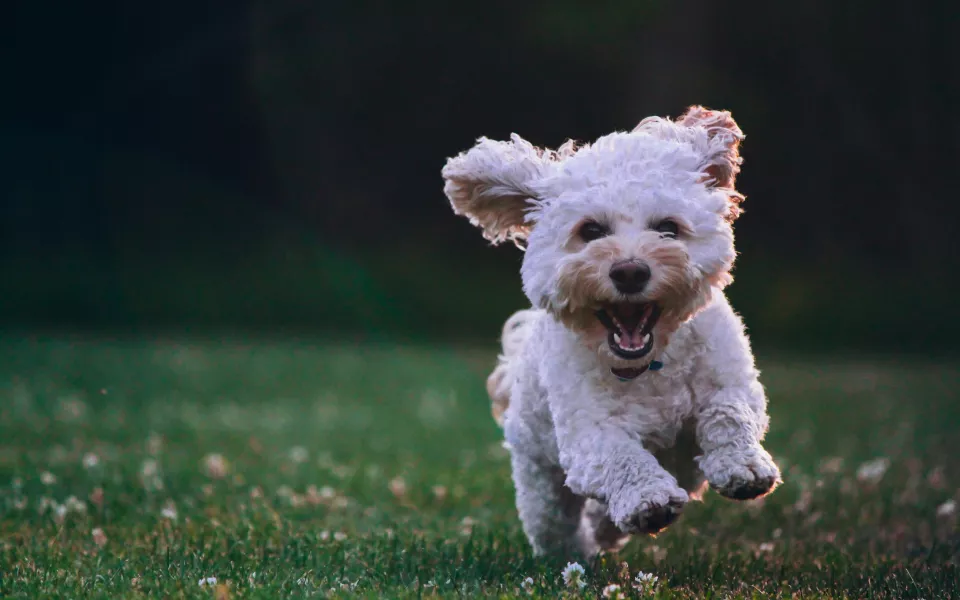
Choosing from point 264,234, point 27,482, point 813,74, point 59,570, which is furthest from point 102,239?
point 59,570

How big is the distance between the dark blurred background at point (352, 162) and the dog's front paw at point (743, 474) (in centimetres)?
1533

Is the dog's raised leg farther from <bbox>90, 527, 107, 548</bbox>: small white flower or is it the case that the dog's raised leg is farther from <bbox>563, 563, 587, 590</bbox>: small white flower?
<bbox>90, 527, 107, 548</bbox>: small white flower

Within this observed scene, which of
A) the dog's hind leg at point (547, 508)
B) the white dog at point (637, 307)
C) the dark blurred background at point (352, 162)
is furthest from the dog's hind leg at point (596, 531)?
the dark blurred background at point (352, 162)

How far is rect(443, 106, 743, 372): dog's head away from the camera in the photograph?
12.1ft

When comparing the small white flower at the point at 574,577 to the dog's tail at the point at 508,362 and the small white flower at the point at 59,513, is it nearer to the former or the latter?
the dog's tail at the point at 508,362

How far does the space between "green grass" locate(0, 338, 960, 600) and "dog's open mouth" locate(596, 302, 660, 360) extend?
820 mm

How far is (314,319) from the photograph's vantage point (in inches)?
800

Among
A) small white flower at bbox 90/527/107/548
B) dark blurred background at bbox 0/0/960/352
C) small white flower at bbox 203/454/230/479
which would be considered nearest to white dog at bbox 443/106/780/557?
small white flower at bbox 90/527/107/548

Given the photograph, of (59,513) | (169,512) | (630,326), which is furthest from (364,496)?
(630,326)

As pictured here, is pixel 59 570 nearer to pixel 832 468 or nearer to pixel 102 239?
pixel 832 468

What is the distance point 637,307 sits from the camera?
150 inches

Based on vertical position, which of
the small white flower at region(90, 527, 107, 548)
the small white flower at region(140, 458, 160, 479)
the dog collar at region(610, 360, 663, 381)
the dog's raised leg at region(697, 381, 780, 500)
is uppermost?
the dog collar at region(610, 360, 663, 381)

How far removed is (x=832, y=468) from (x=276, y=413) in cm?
519

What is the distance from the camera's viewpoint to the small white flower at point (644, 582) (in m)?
3.81
